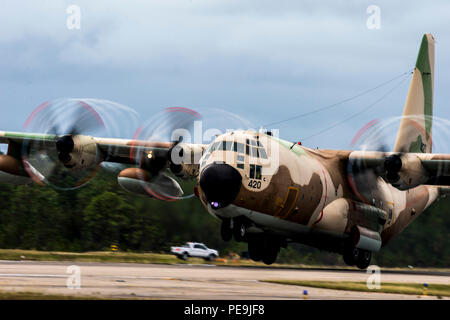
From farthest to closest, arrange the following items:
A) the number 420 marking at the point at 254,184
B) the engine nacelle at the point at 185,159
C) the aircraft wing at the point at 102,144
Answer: the aircraft wing at the point at 102,144 → the engine nacelle at the point at 185,159 → the number 420 marking at the point at 254,184

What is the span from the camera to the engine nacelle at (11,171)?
29.2 metres

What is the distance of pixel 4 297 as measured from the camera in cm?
1534

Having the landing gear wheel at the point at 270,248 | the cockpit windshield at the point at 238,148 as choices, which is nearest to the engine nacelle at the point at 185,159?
the landing gear wheel at the point at 270,248

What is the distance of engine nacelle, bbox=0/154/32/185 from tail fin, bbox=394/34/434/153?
1722 centimetres

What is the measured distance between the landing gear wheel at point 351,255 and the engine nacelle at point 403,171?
3.34m

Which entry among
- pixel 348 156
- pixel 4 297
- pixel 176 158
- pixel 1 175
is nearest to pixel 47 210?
pixel 1 175

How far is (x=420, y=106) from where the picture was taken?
1368 inches

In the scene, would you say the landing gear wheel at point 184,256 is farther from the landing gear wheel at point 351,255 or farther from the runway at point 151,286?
the runway at point 151,286

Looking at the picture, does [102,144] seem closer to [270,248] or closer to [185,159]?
[185,159]

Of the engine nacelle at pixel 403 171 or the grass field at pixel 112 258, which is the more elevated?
the engine nacelle at pixel 403 171

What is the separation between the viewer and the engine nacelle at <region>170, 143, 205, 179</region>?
28.4 metres

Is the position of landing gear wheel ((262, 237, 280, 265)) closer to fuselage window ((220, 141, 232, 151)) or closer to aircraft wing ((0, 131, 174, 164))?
fuselage window ((220, 141, 232, 151))

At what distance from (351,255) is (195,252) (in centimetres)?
1730

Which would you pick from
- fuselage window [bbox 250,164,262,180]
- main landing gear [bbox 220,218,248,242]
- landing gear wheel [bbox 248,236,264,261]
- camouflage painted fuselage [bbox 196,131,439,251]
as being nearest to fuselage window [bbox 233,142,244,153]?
camouflage painted fuselage [bbox 196,131,439,251]
